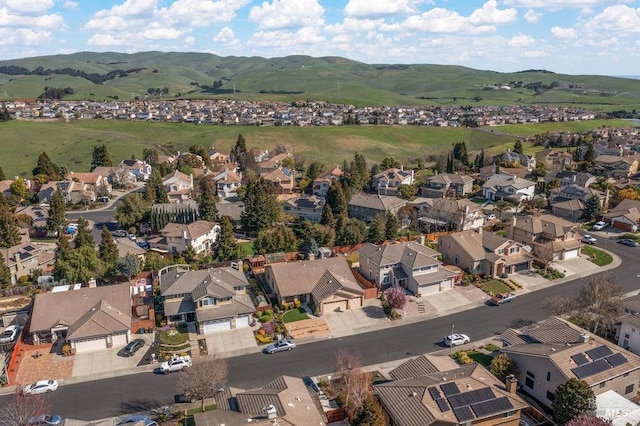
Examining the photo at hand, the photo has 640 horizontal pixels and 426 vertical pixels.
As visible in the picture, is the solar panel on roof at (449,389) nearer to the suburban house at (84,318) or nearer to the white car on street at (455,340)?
the white car on street at (455,340)

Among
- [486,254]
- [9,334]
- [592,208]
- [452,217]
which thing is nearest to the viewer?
[9,334]

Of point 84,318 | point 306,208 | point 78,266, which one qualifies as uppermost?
point 306,208

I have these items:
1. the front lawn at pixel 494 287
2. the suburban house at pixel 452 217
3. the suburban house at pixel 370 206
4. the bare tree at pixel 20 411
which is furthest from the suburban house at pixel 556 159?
the bare tree at pixel 20 411

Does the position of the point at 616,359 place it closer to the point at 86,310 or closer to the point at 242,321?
the point at 242,321

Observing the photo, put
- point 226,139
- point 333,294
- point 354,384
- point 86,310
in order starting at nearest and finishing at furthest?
1. point 354,384
2. point 86,310
3. point 333,294
4. point 226,139

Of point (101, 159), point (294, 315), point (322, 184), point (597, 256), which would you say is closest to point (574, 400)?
point (294, 315)

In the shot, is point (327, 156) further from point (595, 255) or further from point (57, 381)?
point (57, 381)

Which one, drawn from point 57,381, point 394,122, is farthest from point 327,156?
Answer: point 57,381
